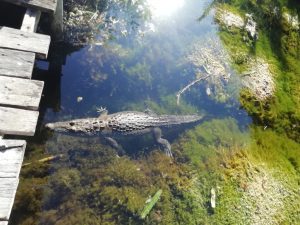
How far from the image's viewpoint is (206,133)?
6004 mm

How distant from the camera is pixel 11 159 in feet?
10.6

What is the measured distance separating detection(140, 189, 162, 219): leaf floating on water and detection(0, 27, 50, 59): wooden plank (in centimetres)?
246

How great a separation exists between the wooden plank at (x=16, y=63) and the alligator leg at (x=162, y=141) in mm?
2519

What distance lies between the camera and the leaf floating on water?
4836 mm

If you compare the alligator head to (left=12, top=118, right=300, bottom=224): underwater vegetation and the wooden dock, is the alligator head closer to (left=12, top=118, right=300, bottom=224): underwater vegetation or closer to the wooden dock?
(left=12, top=118, right=300, bottom=224): underwater vegetation

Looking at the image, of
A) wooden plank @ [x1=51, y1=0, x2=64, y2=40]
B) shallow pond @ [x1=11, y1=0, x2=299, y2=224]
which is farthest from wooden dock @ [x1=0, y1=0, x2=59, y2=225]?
shallow pond @ [x1=11, y1=0, x2=299, y2=224]

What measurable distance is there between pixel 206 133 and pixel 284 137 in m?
1.45

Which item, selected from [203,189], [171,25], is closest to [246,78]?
[171,25]

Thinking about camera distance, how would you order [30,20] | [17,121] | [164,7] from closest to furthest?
[17,121] < [30,20] < [164,7]

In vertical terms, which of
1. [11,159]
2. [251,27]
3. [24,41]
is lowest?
[11,159]

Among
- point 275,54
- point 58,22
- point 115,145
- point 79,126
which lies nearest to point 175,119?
point 115,145

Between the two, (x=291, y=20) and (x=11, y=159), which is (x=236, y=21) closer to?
(x=291, y=20)

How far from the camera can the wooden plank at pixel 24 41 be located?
13.7 feet

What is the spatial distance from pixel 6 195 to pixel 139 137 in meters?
3.19
